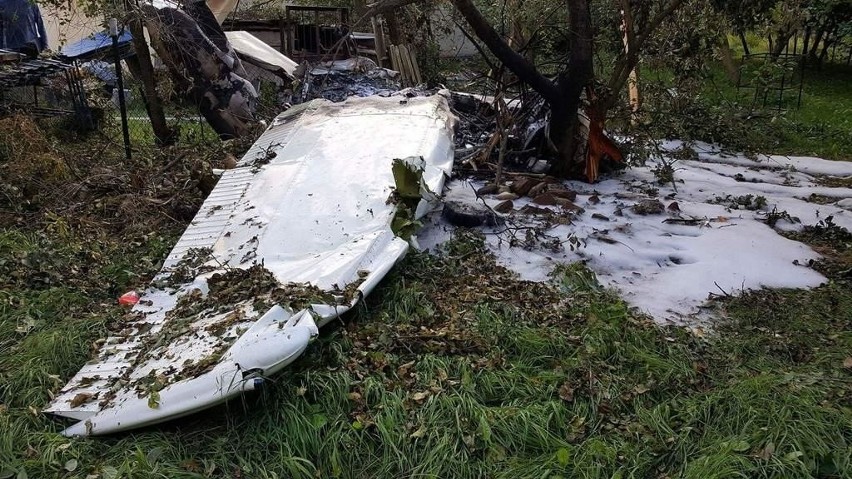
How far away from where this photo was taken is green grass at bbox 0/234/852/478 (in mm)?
2502

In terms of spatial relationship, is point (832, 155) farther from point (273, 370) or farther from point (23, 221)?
point (23, 221)

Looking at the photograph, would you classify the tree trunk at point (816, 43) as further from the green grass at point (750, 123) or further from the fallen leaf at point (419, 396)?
the fallen leaf at point (419, 396)

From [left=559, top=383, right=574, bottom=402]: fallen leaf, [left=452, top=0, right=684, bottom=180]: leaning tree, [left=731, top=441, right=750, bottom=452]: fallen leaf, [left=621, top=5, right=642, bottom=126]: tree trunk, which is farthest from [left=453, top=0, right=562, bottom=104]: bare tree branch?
[left=731, top=441, right=750, bottom=452]: fallen leaf

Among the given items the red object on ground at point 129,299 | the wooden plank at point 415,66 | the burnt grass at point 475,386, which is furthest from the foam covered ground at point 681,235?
the wooden plank at point 415,66

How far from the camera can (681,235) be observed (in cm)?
477

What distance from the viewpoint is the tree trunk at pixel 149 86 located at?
Answer: 20.2 feet

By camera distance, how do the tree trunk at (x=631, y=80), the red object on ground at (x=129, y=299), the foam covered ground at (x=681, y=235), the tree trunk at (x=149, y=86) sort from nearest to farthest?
1. the red object on ground at (x=129, y=299)
2. the foam covered ground at (x=681, y=235)
3. the tree trunk at (x=631, y=80)
4. the tree trunk at (x=149, y=86)

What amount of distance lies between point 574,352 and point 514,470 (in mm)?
831

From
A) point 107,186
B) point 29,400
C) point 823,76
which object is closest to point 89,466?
point 29,400

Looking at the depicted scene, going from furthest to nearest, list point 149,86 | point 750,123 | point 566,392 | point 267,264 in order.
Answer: point 750,123, point 149,86, point 267,264, point 566,392

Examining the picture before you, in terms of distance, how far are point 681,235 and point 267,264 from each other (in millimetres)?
3061

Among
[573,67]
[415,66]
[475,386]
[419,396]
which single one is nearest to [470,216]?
[573,67]

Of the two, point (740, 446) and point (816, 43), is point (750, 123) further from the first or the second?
point (740, 446)

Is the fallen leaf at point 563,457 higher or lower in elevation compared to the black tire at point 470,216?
lower
